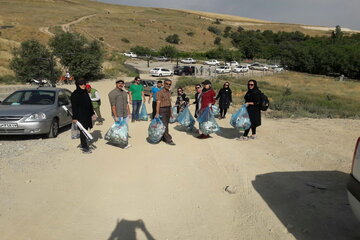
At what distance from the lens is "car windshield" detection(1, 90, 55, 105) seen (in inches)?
370

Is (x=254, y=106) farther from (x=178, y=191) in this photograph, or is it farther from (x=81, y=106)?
(x=81, y=106)

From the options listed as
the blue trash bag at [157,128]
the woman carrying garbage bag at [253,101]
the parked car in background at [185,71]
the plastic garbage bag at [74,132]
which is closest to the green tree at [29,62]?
the parked car in background at [185,71]

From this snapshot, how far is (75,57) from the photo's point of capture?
3450 centimetres

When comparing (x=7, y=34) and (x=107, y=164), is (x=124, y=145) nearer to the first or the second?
(x=107, y=164)

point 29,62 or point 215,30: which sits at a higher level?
point 215,30

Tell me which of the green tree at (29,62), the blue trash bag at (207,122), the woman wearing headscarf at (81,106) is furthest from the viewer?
the green tree at (29,62)

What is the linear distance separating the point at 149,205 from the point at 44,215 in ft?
4.74

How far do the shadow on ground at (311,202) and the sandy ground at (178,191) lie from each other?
2 cm

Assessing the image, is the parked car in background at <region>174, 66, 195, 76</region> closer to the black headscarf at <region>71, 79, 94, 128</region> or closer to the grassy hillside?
the grassy hillside

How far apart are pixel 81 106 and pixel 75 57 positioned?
95.9 feet

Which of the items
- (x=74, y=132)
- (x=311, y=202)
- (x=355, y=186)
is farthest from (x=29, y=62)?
(x=355, y=186)

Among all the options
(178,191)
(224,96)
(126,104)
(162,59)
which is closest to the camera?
(178,191)

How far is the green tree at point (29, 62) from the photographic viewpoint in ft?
106

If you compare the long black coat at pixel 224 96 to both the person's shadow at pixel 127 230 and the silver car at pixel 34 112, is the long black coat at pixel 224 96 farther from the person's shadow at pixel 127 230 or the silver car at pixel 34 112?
the person's shadow at pixel 127 230
